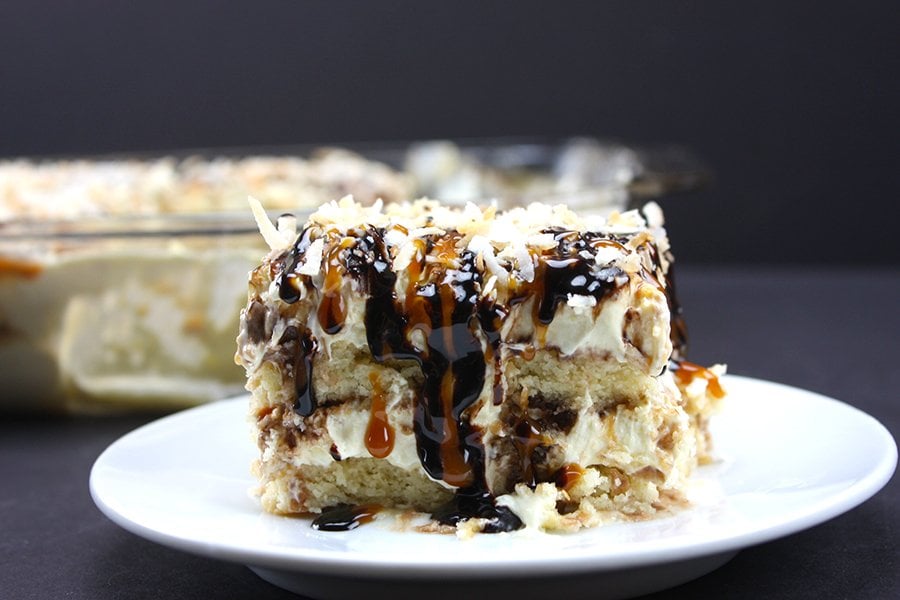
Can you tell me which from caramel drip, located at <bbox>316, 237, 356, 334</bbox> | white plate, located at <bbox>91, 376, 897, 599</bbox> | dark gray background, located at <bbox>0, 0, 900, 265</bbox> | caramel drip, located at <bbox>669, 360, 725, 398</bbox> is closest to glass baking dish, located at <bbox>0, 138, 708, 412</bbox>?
white plate, located at <bbox>91, 376, 897, 599</bbox>

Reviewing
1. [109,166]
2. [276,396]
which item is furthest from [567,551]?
[109,166]

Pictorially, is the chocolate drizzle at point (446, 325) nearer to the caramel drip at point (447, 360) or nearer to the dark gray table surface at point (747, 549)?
the caramel drip at point (447, 360)

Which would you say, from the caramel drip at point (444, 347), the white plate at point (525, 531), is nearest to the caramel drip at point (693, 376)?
the white plate at point (525, 531)

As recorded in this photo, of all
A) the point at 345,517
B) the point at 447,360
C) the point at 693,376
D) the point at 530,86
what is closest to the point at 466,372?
the point at 447,360

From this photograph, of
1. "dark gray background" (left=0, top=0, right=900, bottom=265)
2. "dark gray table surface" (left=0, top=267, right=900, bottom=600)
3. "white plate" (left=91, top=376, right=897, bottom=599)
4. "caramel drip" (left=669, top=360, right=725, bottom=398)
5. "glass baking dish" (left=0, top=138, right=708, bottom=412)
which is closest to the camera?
"white plate" (left=91, top=376, right=897, bottom=599)

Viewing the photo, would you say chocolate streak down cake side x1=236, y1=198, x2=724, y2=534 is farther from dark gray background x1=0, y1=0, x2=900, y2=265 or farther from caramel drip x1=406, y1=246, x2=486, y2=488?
dark gray background x1=0, y1=0, x2=900, y2=265

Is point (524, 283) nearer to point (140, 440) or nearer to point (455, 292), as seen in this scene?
point (455, 292)
